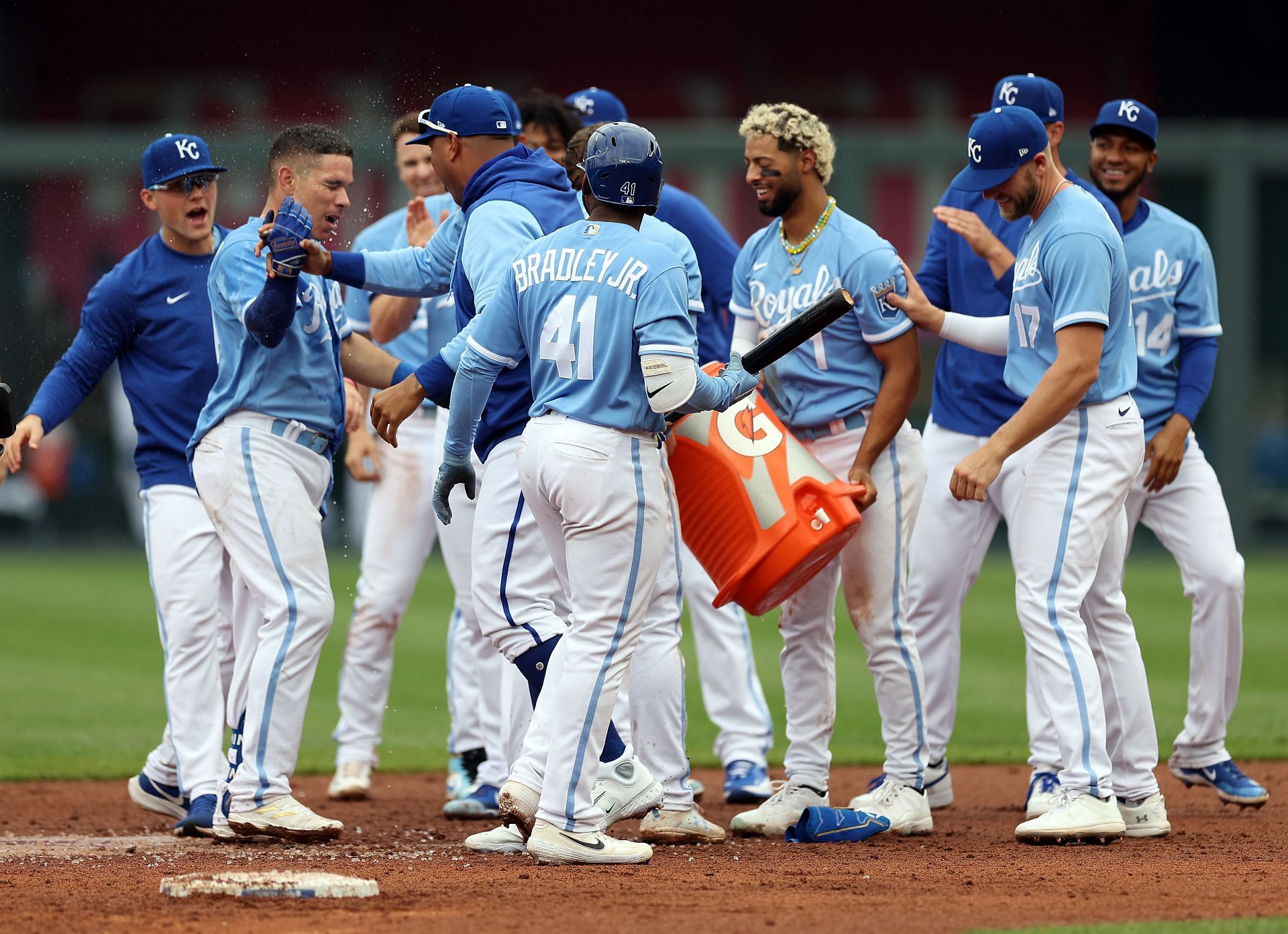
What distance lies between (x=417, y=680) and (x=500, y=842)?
482 centimetres

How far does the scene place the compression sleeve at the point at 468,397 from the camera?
5.11 m

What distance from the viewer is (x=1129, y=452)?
562 cm

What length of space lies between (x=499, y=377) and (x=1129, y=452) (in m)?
1.97

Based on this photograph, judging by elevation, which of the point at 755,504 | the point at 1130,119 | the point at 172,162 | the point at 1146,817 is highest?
the point at 1130,119

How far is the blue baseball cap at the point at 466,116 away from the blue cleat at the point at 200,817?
2231mm

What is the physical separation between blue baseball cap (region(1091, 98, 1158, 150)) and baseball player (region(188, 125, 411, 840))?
273 centimetres

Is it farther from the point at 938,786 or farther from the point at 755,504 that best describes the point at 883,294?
the point at 938,786

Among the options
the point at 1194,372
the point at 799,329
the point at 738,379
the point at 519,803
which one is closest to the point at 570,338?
the point at 738,379

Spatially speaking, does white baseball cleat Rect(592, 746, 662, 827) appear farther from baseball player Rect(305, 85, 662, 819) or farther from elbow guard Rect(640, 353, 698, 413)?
elbow guard Rect(640, 353, 698, 413)

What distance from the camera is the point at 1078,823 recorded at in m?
5.43

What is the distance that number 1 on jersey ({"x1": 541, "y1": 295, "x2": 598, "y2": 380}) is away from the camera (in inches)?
195

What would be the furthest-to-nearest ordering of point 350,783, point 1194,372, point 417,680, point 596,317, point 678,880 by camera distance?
point 417,680 → point 350,783 → point 1194,372 → point 596,317 → point 678,880

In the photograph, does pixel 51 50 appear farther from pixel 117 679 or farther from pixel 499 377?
pixel 499 377

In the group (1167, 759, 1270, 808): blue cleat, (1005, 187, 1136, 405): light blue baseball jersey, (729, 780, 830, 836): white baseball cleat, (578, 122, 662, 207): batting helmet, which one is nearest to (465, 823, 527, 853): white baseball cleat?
(729, 780, 830, 836): white baseball cleat
